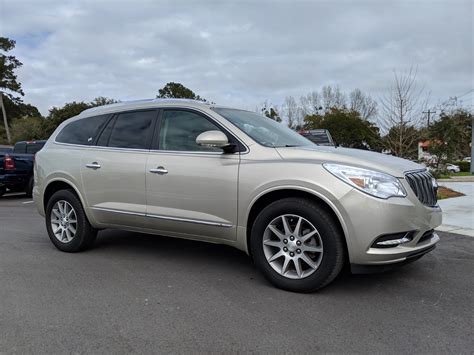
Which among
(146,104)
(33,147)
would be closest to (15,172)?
(33,147)

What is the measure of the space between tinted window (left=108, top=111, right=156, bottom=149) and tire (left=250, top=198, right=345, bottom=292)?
1.77 meters

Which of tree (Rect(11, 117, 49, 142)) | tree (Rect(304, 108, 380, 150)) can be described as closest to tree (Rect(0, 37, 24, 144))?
tree (Rect(11, 117, 49, 142))

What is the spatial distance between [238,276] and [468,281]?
228 centimetres

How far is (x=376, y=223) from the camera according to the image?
365cm

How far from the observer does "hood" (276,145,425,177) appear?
3.87 metres

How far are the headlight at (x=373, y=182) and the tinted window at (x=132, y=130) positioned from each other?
2.28 m

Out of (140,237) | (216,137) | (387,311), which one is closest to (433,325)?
(387,311)

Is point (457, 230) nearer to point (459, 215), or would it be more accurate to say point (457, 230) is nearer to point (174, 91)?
point (459, 215)

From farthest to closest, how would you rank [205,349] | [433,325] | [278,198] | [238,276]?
[238,276]
[278,198]
[433,325]
[205,349]

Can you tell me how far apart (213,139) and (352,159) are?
1286mm

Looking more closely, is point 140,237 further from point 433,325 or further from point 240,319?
point 433,325

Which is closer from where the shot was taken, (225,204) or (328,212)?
(328,212)

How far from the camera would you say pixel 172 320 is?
3479 millimetres

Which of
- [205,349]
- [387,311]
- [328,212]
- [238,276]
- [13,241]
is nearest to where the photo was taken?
[205,349]
